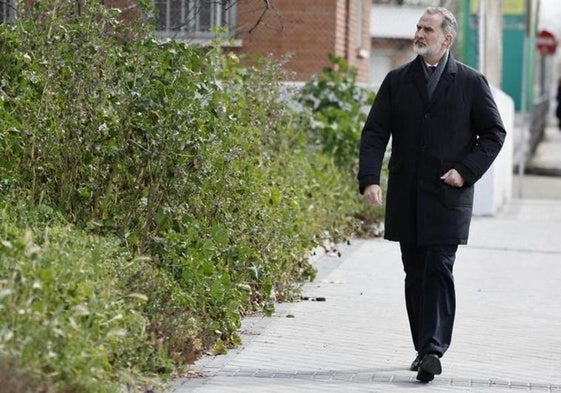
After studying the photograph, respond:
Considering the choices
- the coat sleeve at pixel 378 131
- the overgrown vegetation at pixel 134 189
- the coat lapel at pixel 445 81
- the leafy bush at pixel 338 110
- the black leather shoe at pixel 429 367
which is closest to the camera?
the overgrown vegetation at pixel 134 189

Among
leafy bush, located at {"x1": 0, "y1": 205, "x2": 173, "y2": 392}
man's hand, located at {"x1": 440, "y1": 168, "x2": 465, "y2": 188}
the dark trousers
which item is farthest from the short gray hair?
leafy bush, located at {"x1": 0, "y1": 205, "x2": 173, "y2": 392}

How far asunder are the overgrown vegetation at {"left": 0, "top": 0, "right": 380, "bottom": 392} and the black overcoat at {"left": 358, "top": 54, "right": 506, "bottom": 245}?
113cm

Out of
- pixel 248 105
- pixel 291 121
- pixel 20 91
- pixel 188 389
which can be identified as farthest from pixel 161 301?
pixel 291 121

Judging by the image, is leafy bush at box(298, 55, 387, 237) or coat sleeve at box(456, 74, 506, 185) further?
leafy bush at box(298, 55, 387, 237)

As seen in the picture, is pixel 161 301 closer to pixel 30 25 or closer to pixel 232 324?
pixel 232 324

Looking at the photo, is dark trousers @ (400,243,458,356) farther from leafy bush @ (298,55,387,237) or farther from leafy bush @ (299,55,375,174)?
leafy bush @ (299,55,375,174)

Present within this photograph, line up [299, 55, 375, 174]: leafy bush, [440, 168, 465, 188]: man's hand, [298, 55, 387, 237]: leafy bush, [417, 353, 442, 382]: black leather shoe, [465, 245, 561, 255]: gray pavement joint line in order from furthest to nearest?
[299, 55, 375, 174]: leafy bush < [298, 55, 387, 237]: leafy bush < [465, 245, 561, 255]: gray pavement joint line < [440, 168, 465, 188]: man's hand < [417, 353, 442, 382]: black leather shoe

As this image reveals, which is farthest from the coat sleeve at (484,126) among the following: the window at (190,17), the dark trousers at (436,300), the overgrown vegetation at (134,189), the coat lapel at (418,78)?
the window at (190,17)

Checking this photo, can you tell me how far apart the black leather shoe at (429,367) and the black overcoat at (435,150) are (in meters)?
0.57

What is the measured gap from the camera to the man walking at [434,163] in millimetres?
7461

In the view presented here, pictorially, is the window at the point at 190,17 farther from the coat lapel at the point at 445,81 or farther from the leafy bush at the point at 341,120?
the coat lapel at the point at 445,81

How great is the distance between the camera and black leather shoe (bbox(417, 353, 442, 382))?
23.9 feet

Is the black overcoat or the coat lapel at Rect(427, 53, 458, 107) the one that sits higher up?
the coat lapel at Rect(427, 53, 458, 107)


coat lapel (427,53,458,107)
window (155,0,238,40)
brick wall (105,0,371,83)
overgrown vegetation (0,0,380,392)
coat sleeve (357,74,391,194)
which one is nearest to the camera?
overgrown vegetation (0,0,380,392)
